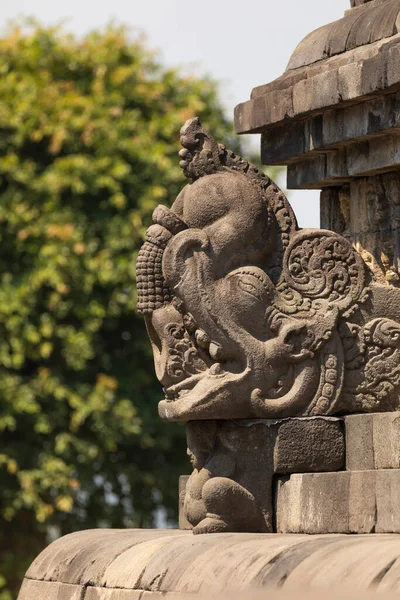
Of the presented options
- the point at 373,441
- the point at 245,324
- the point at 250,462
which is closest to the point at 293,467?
the point at 250,462

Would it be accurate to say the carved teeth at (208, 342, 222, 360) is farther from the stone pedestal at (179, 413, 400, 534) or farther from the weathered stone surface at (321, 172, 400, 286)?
the weathered stone surface at (321, 172, 400, 286)

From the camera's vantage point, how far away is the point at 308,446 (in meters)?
7.16

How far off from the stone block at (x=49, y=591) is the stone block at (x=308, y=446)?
1.15m

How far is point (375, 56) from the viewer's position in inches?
283

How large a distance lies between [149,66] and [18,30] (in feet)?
5.52

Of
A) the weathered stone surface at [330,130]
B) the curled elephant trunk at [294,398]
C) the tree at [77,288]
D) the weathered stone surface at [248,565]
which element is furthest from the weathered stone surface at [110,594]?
the tree at [77,288]

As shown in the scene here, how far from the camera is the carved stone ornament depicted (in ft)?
23.6

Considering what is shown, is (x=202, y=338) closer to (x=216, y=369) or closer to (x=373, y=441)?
(x=216, y=369)

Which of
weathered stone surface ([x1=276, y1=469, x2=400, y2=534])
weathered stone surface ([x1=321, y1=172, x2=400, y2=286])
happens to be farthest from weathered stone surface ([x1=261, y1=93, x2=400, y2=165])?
weathered stone surface ([x1=276, y1=469, x2=400, y2=534])

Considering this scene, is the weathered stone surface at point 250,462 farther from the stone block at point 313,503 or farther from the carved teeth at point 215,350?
the carved teeth at point 215,350

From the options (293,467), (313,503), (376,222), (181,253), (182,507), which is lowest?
(182,507)

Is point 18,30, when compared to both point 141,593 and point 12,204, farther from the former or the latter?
point 141,593

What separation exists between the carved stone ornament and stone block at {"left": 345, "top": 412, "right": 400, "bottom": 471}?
15 centimetres

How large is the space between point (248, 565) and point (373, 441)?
1.21 m
